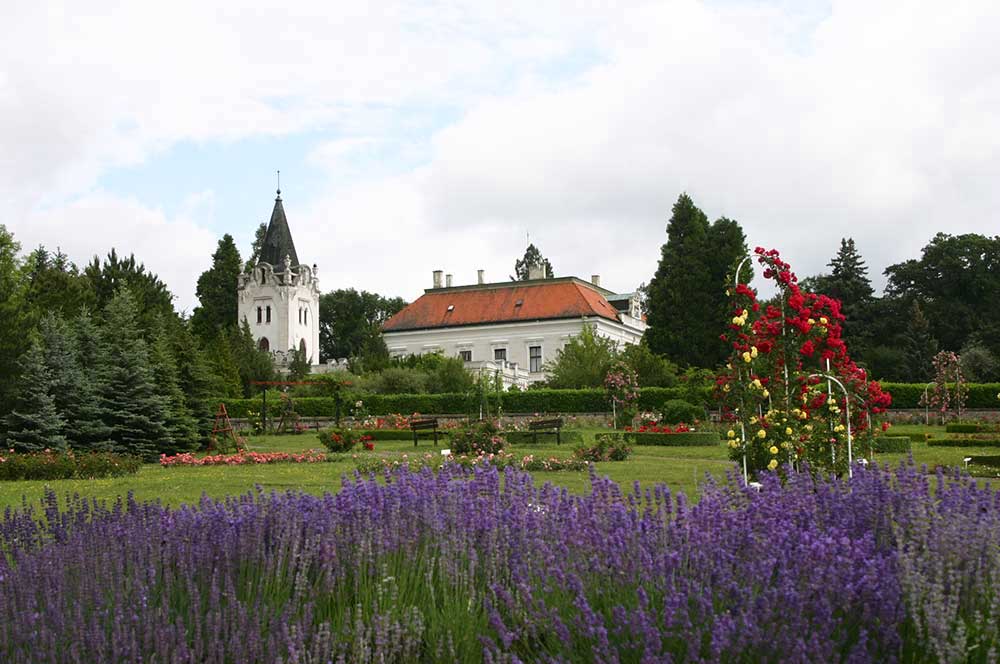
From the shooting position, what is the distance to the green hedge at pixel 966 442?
985 inches

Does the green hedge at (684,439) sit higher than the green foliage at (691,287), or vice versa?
the green foliage at (691,287)

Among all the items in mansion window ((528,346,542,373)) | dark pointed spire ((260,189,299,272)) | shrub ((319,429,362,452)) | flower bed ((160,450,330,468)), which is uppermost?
dark pointed spire ((260,189,299,272))

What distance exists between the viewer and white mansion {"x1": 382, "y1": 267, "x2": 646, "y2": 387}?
73.7 meters

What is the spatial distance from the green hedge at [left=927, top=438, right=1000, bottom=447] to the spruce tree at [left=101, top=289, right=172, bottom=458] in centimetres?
1865

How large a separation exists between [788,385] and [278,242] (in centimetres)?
8290

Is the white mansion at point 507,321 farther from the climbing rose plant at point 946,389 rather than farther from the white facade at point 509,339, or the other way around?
the climbing rose plant at point 946,389

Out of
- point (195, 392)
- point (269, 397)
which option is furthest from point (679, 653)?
point (269, 397)

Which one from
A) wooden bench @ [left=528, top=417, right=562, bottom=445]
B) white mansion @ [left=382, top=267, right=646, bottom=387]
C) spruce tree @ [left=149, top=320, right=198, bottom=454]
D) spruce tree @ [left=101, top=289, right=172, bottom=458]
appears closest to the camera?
spruce tree @ [left=101, top=289, right=172, bottom=458]

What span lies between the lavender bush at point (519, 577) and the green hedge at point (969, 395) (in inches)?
1317

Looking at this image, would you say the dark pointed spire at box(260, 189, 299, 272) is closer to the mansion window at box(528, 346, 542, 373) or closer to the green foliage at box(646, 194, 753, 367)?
the mansion window at box(528, 346, 542, 373)

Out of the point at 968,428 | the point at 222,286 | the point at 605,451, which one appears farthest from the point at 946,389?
the point at 222,286

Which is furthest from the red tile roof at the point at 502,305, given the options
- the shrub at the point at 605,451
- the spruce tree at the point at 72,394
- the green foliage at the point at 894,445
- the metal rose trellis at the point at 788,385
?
the metal rose trellis at the point at 788,385

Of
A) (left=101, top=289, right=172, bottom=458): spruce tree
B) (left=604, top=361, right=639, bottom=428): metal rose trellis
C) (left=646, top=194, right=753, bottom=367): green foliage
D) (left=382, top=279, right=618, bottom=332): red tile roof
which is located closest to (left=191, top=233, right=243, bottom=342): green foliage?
(left=382, top=279, right=618, bottom=332): red tile roof

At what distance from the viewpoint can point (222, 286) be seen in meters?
87.9
